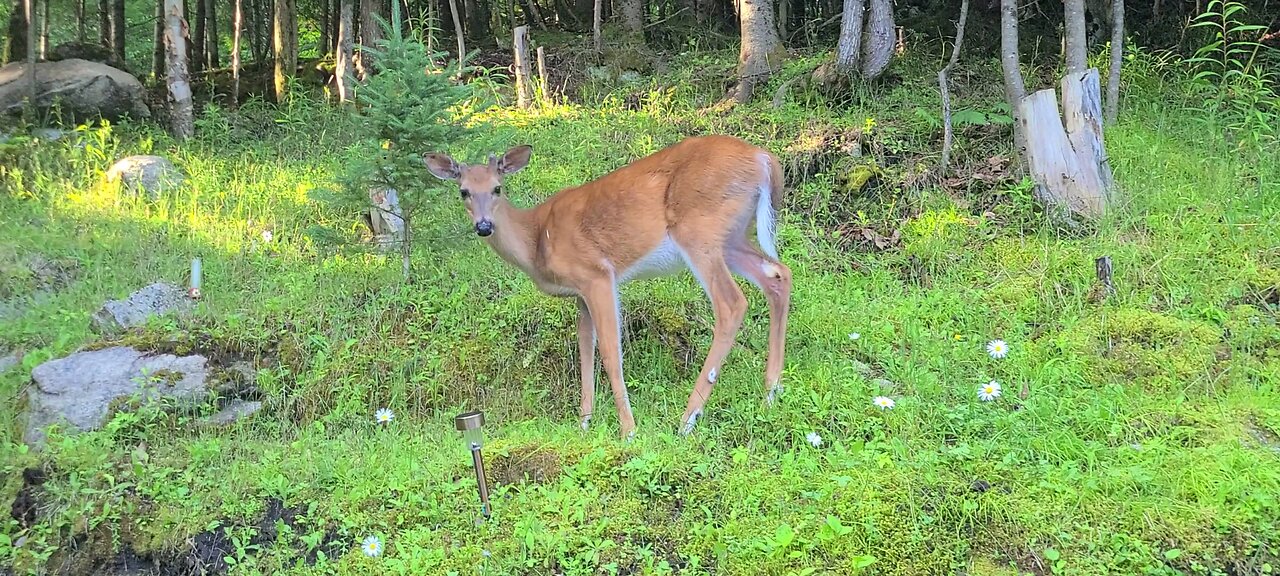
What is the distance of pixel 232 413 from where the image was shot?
173 inches

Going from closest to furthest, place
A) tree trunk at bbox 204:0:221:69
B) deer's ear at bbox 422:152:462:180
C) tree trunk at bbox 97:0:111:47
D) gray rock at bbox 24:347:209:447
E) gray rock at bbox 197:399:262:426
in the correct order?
gray rock at bbox 24:347:209:447
gray rock at bbox 197:399:262:426
deer's ear at bbox 422:152:462:180
tree trunk at bbox 204:0:221:69
tree trunk at bbox 97:0:111:47

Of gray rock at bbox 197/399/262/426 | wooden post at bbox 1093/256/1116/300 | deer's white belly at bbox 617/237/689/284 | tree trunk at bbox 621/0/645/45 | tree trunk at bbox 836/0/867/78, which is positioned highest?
tree trunk at bbox 621/0/645/45

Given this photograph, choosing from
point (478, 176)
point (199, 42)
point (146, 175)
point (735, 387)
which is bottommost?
point (735, 387)

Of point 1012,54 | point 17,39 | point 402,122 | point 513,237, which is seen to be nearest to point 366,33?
point 17,39

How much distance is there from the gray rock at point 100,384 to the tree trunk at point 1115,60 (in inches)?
246

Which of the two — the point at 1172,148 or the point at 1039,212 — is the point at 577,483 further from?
the point at 1172,148

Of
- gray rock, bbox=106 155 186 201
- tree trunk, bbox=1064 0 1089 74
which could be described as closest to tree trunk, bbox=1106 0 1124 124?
tree trunk, bbox=1064 0 1089 74

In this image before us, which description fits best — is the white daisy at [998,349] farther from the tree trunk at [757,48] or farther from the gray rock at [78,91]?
the gray rock at [78,91]

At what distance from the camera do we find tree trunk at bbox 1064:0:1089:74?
20.3ft

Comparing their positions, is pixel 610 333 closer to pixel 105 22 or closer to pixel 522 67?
pixel 522 67

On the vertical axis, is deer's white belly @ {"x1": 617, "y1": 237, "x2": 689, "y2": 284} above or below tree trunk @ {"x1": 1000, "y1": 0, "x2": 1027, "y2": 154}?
below

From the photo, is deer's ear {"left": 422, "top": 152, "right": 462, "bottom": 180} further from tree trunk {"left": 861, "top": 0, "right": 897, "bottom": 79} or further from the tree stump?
tree trunk {"left": 861, "top": 0, "right": 897, "bottom": 79}

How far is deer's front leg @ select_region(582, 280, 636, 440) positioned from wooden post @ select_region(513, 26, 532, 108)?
4541 millimetres

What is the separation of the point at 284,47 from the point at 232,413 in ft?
20.5
